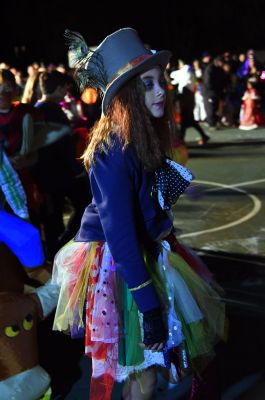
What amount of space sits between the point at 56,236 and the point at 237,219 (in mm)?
1992

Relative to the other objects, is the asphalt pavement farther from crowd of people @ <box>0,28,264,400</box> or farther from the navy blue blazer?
the navy blue blazer

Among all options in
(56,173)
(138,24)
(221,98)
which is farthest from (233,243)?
(138,24)

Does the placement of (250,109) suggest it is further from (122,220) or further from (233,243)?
(122,220)

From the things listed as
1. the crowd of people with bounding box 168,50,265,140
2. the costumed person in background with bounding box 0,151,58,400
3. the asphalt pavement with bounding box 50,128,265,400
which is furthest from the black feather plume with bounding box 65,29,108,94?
the crowd of people with bounding box 168,50,265,140

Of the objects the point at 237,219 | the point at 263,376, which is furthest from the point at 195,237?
the point at 263,376

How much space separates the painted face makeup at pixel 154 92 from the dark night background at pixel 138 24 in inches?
1062

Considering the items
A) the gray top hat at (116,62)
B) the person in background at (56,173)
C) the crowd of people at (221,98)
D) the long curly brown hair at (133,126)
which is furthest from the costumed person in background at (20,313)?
the crowd of people at (221,98)

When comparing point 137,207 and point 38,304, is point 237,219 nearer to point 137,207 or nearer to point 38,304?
point 38,304

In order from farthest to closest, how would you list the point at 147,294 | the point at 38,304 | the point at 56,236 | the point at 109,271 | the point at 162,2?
1. the point at 162,2
2. the point at 56,236
3. the point at 38,304
4. the point at 109,271
5. the point at 147,294

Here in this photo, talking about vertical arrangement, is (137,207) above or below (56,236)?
above

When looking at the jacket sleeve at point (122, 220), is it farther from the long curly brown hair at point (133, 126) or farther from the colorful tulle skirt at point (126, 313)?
the colorful tulle skirt at point (126, 313)

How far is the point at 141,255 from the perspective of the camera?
2.28 meters

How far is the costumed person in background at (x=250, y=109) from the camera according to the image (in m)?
11.3

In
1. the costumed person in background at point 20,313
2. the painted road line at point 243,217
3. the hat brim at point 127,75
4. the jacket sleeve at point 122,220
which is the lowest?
the painted road line at point 243,217
